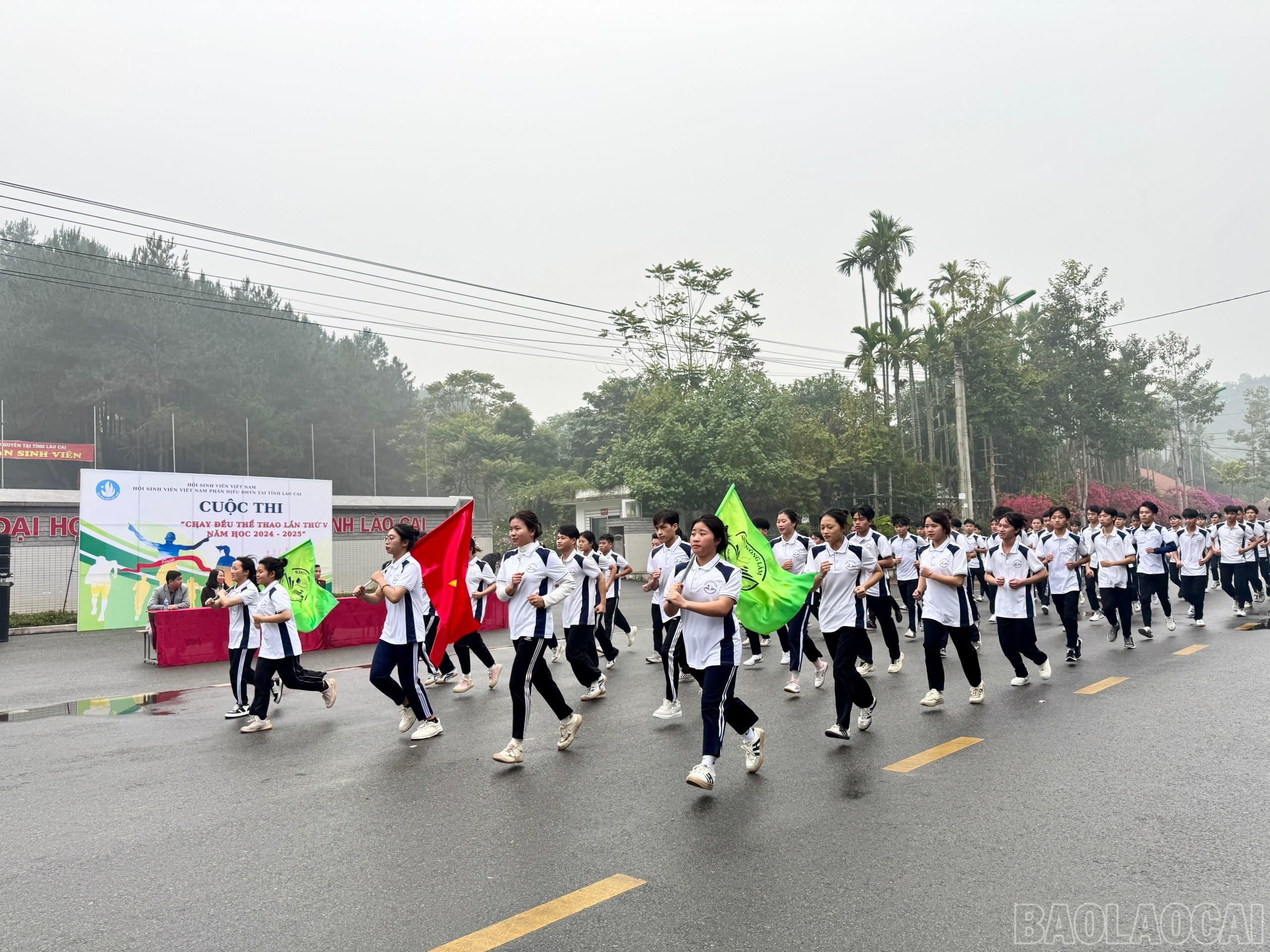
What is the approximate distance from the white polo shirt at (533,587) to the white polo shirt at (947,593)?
3256 mm

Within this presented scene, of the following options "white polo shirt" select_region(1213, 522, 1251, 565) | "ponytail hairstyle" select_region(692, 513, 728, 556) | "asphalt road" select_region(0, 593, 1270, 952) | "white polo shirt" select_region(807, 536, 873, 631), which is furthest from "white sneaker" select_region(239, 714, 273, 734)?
"white polo shirt" select_region(1213, 522, 1251, 565)

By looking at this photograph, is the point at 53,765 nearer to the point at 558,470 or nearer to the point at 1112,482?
the point at 558,470

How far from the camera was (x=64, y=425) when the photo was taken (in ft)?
173

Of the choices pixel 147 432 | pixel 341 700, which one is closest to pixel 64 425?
pixel 147 432

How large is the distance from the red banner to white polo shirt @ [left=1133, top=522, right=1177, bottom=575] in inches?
2113

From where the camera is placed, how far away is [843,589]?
25.0 ft

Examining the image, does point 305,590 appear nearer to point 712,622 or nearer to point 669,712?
point 669,712

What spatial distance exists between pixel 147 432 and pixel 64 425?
A: 17.5ft

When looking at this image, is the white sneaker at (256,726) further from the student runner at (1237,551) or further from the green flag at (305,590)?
the student runner at (1237,551)

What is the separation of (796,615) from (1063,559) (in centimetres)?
439

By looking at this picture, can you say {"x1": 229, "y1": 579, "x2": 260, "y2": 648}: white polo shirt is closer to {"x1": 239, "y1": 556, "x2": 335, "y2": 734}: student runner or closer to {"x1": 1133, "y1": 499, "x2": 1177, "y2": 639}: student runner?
{"x1": 239, "y1": 556, "x2": 335, "y2": 734}: student runner

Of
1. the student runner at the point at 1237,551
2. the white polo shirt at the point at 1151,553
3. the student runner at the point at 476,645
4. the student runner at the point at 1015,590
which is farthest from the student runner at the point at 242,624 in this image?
the student runner at the point at 1237,551

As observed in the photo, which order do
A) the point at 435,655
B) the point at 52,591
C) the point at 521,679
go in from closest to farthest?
the point at 521,679 → the point at 435,655 → the point at 52,591

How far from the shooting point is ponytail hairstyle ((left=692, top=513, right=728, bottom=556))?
589 centimetres
